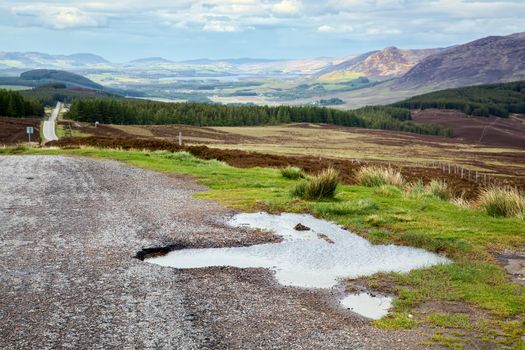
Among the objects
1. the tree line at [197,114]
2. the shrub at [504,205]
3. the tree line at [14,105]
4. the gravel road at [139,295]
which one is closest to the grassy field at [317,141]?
the tree line at [197,114]

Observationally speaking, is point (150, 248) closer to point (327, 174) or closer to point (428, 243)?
point (428, 243)

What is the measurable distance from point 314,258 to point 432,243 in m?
3.17

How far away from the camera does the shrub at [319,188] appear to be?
19.4 meters

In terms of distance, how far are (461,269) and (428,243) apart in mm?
2296

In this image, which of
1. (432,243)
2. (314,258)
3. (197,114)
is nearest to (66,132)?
(197,114)

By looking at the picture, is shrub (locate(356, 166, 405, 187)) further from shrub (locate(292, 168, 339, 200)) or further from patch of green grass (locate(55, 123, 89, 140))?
patch of green grass (locate(55, 123, 89, 140))

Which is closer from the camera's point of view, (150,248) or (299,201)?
(150,248)

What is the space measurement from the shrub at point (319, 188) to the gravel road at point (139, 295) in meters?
3.73

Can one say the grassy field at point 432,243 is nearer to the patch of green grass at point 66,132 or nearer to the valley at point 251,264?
the valley at point 251,264

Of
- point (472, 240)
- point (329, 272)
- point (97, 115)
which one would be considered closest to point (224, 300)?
point (329, 272)

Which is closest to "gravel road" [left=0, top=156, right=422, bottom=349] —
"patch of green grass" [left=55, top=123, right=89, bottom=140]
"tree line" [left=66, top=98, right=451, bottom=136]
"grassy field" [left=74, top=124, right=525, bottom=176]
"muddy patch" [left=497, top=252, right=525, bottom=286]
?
"muddy patch" [left=497, top=252, right=525, bottom=286]

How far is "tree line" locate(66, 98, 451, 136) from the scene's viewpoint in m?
141

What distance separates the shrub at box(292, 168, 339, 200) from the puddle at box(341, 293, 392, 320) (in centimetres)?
905

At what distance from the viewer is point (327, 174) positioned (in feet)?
65.0
